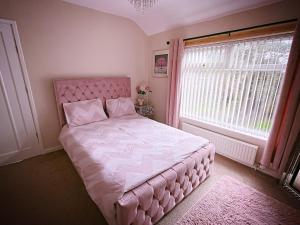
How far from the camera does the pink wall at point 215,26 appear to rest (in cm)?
174

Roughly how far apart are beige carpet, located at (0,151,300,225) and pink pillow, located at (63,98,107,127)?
700 mm

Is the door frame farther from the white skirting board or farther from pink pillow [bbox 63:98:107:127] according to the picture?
pink pillow [bbox 63:98:107:127]

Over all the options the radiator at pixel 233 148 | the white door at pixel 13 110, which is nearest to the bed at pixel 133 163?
the white door at pixel 13 110

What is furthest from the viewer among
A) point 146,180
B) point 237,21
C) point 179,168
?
point 237,21

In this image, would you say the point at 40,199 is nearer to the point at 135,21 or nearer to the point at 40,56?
the point at 40,56

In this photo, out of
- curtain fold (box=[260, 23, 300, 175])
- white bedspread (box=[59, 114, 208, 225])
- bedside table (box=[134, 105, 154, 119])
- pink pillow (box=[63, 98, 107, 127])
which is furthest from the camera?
bedside table (box=[134, 105, 154, 119])

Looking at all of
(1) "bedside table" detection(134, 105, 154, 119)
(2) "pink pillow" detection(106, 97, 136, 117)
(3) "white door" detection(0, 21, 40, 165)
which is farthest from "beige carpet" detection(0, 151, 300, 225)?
(1) "bedside table" detection(134, 105, 154, 119)

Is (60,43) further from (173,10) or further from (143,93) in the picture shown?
(173,10)

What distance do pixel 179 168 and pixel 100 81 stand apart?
224 cm

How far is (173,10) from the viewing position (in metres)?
2.48

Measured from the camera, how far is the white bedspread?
4.08 feet

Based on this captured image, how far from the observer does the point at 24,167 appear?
2232 mm

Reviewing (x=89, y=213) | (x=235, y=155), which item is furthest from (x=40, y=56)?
(x=235, y=155)

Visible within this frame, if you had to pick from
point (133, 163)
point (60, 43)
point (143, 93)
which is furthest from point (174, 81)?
point (60, 43)
